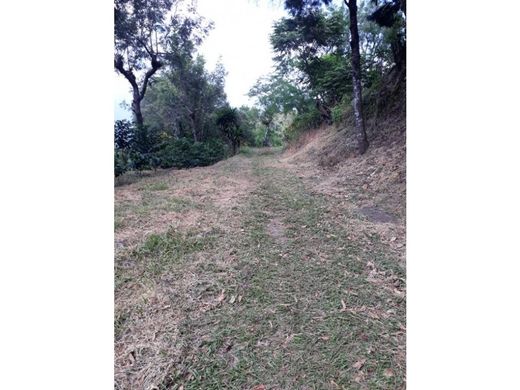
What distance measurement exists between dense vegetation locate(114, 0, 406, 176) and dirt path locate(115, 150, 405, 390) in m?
3.66

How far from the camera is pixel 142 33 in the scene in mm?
7477

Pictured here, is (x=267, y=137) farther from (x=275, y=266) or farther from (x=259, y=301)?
(x=259, y=301)

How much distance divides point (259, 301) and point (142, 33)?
8539mm

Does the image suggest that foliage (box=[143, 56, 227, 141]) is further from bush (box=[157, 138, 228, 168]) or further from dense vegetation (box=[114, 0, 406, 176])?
bush (box=[157, 138, 228, 168])

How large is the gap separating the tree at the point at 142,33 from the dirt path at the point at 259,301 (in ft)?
19.1

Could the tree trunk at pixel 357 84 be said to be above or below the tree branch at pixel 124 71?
below

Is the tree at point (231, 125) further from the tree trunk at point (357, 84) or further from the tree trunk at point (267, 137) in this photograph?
the tree trunk at point (357, 84)

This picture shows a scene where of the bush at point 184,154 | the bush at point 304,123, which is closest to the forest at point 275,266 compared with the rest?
the bush at point 184,154

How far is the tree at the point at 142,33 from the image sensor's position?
257 inches

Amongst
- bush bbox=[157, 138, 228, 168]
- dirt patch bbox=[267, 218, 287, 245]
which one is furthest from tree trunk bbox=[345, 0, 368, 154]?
bush bbox=[157, 138, 228, 168]

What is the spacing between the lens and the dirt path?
44.0 inches

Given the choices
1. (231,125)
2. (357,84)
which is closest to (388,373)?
(357,84)
